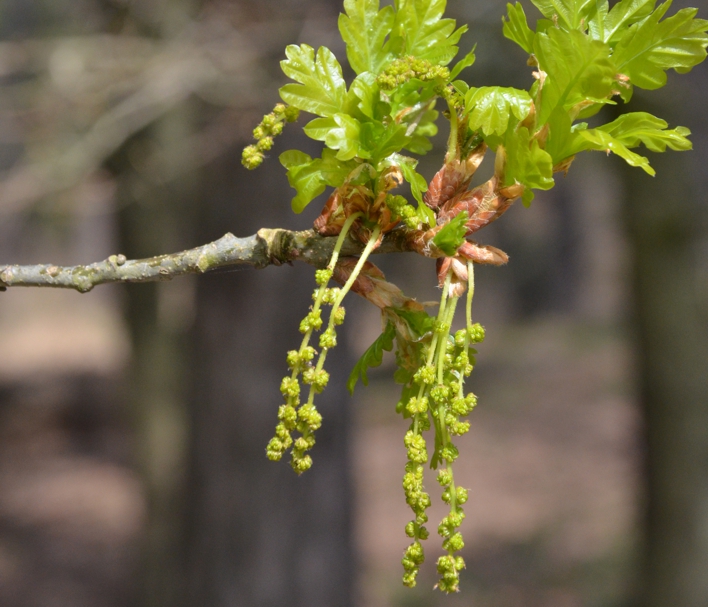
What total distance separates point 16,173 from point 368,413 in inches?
239

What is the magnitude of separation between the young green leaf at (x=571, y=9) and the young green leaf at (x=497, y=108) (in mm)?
117

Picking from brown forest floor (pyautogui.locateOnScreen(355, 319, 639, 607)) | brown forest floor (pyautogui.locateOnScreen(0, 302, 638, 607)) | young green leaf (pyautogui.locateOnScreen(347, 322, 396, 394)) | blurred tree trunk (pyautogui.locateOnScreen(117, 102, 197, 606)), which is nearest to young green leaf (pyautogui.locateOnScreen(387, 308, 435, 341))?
young green leaf (pyautogui.locateOnScreen(347, 322, 396, 394))

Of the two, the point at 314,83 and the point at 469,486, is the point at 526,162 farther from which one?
the point at 469,486

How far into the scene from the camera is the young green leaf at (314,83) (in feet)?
2.50

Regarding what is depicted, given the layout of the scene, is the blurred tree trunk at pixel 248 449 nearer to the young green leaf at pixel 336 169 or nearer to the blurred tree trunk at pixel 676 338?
the blurred tree trunk at pixel 676 338

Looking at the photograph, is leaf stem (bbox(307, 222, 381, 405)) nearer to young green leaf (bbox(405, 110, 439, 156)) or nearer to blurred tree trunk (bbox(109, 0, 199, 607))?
young green leaf (bbox(405, 110, 439, 156))

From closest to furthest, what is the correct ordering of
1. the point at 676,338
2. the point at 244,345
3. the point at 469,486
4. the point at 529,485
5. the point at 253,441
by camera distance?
the point at 244,345
the point at 253,441
the point at 676,338
the point at 469,486
the point at 529,485

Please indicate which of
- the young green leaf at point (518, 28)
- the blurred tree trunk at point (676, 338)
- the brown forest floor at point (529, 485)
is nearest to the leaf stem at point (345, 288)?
the young green leaf at point (518, 28)

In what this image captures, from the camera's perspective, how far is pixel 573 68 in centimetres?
70

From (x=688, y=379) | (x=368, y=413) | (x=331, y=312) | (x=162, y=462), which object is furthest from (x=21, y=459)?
(x=331, y=312)

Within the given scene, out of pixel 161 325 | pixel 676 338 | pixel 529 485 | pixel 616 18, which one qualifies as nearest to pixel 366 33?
pixel 616 18

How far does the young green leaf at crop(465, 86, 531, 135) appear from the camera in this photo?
710 millimetres

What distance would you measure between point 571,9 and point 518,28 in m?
0.08

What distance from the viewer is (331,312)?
2.33 feet
